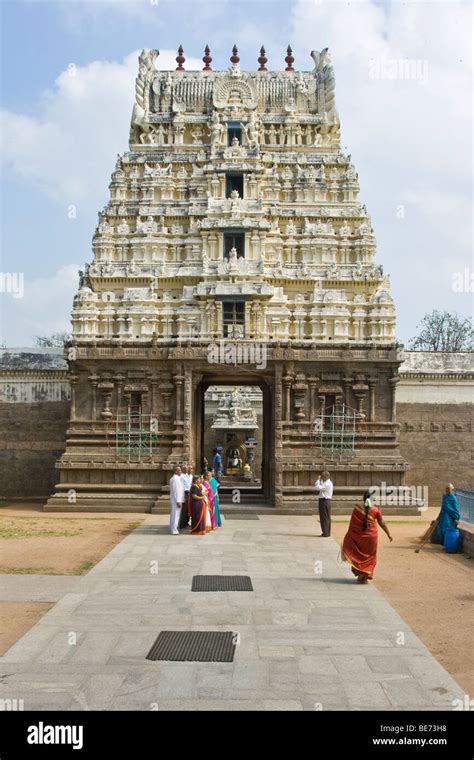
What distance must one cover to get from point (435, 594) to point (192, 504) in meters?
8.26

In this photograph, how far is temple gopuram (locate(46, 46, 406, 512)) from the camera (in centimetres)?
2516

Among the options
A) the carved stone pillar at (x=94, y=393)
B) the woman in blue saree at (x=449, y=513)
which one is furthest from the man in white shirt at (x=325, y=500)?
the carved stone pillar at (x=94, y=393)

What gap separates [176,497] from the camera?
1897 centimetres

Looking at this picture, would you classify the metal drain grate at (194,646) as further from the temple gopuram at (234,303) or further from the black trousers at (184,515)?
the temple gopuram at (234,303)

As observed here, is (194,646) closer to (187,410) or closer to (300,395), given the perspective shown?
(187,410)

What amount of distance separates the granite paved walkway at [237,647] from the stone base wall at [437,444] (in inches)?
575

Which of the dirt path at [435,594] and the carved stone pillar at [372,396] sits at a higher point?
the carved stone pillar at [372,396]

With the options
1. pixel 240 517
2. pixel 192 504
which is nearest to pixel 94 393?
pixel 240 517

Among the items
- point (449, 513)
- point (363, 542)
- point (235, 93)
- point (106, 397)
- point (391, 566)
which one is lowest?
point (391, 566)

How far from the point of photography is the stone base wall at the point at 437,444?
28656mm

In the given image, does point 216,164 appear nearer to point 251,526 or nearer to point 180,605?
point 251,526

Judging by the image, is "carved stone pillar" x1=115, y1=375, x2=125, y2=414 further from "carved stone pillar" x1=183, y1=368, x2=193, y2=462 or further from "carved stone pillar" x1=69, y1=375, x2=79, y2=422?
"carved stone pillar" x1=183, y1=368, x2=193, y2=462

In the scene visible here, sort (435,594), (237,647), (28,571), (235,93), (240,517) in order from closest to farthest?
1. (237,647)
2. (435,594)
3. (28,571)
4. (240,517)
5. (235,93)

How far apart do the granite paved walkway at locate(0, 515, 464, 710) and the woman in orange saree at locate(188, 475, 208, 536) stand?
392 cm
